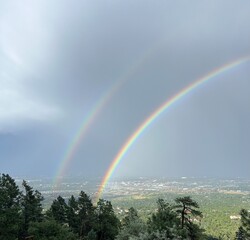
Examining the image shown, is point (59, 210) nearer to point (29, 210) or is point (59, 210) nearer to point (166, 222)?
point (29, 210)

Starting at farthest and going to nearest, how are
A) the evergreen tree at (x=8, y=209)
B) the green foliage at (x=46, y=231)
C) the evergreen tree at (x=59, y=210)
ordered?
the evergreen tree at (x=59, y=210) → the green foliage at (x=46, y=231) → the evergreen tree at (x=8, y=209)

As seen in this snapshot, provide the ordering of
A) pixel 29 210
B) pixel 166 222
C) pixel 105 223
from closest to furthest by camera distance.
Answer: pixel 166 222 → pixel 29 210 → pixel 105 223

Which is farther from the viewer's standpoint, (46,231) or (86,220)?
(86,220)

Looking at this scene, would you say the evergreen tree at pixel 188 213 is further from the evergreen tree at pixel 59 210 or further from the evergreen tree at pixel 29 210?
the evergreen tree at pixel 59 210

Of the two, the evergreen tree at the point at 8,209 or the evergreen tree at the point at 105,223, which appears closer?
the evergreen tree at the point at 8,209

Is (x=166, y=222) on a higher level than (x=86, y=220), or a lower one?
lower

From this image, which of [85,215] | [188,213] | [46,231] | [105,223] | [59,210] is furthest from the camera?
[85,215]

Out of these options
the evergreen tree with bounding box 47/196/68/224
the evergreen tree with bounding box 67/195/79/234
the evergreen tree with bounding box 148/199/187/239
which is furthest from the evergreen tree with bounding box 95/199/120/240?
the evergreen tree with bounding box 148/199/187/239

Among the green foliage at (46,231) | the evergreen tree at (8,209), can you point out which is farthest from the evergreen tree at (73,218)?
the green foliage at (46,231)

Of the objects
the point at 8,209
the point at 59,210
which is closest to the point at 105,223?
the point at 59,210
